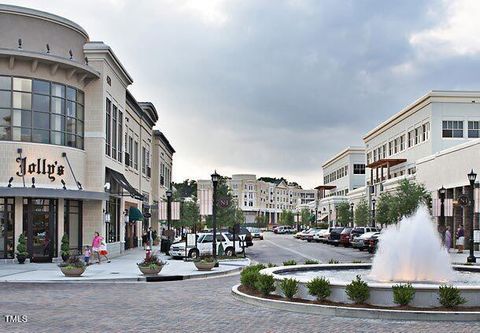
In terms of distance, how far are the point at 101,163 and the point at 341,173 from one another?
9598 centimetres

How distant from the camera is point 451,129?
67938mm

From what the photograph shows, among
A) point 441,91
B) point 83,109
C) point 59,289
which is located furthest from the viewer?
point 441,91

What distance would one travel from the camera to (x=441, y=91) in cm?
6750

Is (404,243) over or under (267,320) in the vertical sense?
over

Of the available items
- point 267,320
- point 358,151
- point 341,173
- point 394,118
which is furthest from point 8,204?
point 341,173

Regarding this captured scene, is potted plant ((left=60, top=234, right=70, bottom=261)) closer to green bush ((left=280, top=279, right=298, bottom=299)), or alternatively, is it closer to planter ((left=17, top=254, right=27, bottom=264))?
planter ((left=17, top=254, right=27, bottom=264))

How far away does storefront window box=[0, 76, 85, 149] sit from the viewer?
110 feet

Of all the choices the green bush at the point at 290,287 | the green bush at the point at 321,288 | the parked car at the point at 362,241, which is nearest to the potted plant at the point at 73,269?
the green bush at the point at 290,287

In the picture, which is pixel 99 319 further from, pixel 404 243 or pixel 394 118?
pixel 394 118

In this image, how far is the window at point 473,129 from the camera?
68625mm

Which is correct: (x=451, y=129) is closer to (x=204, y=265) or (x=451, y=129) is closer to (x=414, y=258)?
(x=204, y=265)

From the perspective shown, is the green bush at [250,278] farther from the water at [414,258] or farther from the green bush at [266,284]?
the water at [414,258]

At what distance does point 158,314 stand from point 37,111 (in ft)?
68.4

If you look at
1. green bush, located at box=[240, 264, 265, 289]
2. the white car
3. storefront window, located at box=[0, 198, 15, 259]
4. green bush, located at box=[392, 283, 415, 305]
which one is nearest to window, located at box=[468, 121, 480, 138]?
the white car
